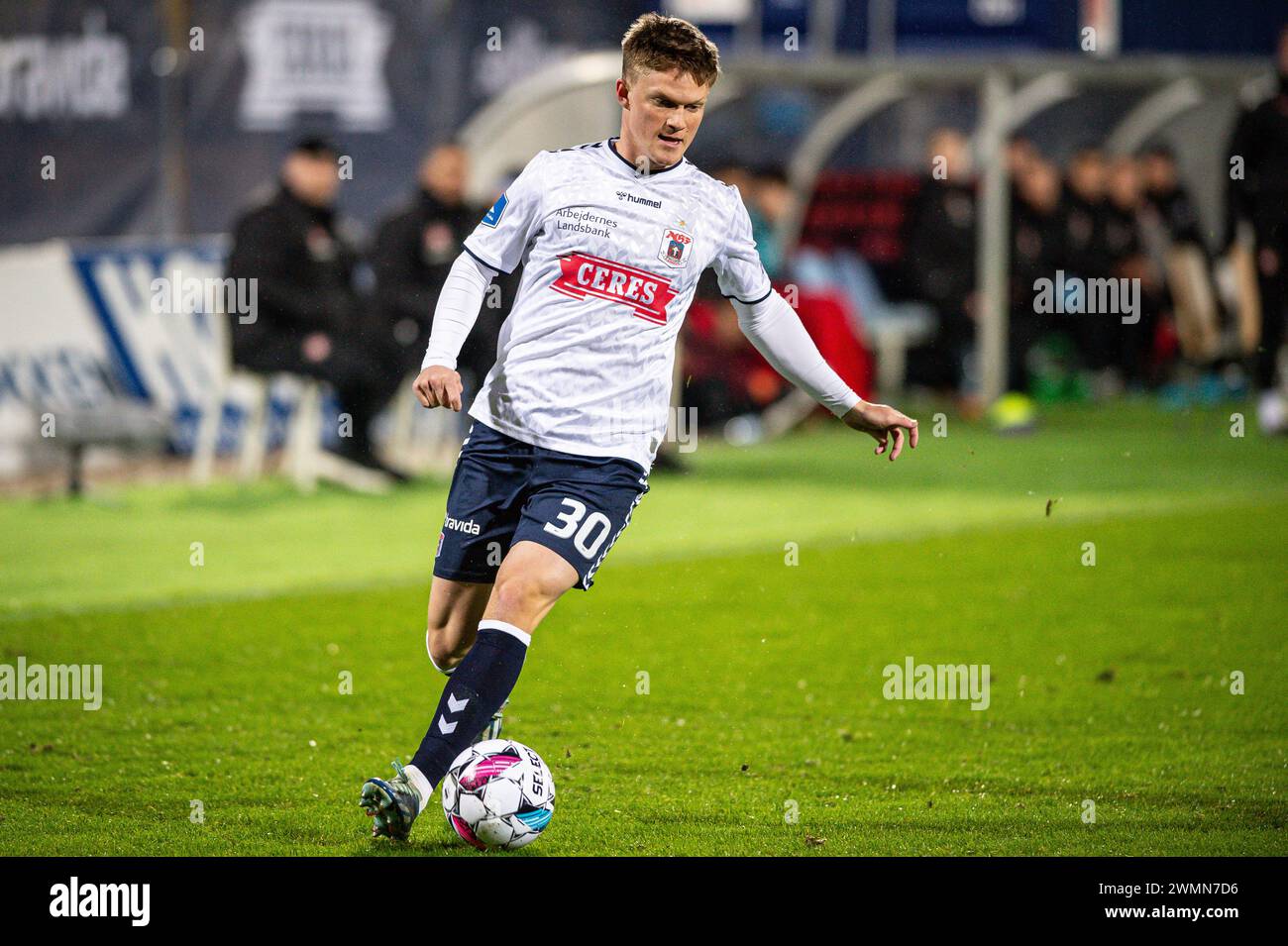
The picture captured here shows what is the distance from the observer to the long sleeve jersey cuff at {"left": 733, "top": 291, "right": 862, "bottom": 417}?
16.6ft

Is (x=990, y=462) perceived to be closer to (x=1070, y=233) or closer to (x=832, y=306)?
(x=832, y=306)

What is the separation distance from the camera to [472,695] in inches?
179

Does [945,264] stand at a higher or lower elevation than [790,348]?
higher

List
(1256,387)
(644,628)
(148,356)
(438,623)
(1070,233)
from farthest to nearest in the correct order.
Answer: (1070,233) → (1256,387) → (148,356) → (644,628) → (438,623)

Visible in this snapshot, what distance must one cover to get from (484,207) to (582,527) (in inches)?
340

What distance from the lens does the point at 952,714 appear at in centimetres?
632

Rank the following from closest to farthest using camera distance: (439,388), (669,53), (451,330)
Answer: (439,388), (669,53), (451,330)

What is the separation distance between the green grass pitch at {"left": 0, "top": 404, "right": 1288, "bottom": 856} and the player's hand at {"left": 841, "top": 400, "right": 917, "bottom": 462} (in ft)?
3.10

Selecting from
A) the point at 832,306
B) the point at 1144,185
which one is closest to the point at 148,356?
the point at 832,306

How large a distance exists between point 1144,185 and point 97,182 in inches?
389
